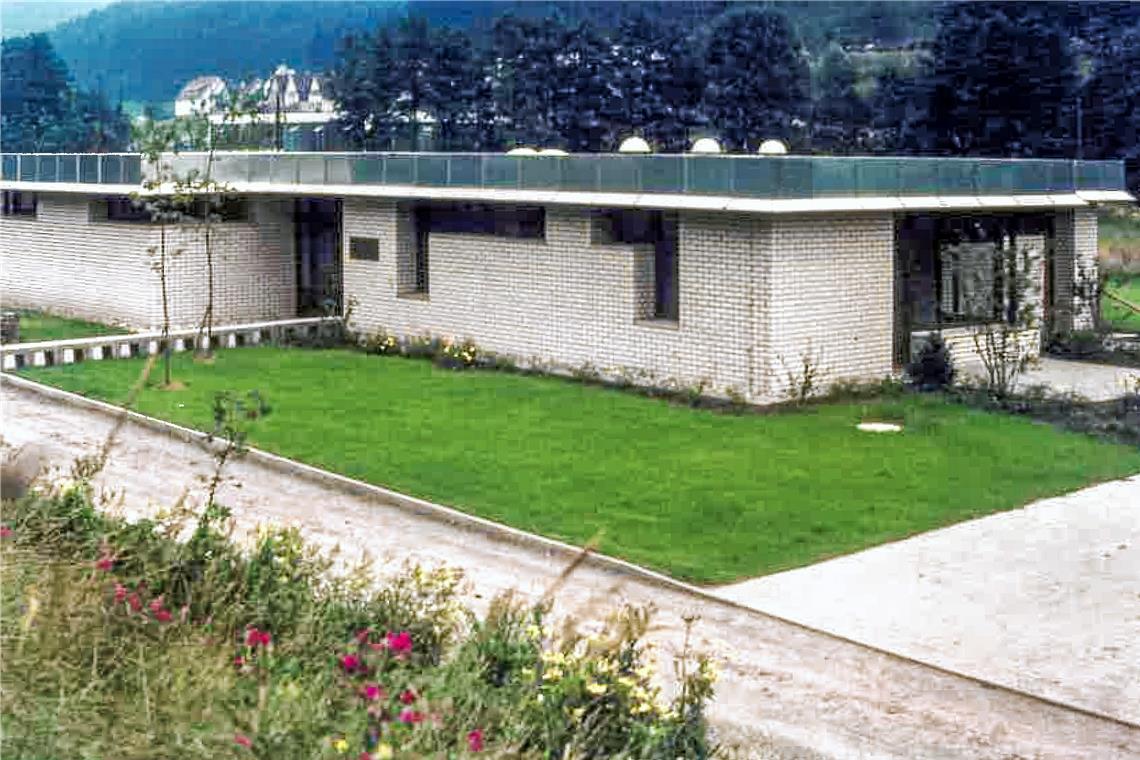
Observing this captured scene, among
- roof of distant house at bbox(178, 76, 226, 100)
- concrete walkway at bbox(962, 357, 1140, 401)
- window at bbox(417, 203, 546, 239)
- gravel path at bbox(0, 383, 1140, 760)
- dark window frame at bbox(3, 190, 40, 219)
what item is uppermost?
roof of distant house at bbox(178, 76, 226, 100)

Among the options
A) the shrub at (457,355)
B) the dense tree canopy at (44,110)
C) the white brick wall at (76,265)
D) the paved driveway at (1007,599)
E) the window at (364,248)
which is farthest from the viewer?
the dense tree canopy at (44,110)

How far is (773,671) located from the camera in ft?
43.2

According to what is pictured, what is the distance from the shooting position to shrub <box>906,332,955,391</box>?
84.1ft

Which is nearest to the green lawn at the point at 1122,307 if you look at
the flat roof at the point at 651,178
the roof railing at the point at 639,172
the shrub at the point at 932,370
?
the flat roof at the point at 651,178

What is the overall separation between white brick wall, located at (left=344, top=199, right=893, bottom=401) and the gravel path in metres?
7.38

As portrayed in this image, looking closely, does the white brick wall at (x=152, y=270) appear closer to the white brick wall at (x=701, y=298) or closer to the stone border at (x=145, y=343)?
the stone border at (x=145, y=343)

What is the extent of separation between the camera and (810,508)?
1836 cm

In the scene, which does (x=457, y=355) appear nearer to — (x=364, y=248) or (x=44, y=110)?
(x=364, y=248)

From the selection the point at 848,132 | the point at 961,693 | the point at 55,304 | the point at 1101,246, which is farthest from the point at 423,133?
the point at 961,693

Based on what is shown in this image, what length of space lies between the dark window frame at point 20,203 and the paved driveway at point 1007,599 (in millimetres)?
25716

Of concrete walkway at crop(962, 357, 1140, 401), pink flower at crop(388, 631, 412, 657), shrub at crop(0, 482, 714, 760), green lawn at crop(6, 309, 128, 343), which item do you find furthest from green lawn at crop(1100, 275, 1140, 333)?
pink flower at crop(388, 631, 412, 657)

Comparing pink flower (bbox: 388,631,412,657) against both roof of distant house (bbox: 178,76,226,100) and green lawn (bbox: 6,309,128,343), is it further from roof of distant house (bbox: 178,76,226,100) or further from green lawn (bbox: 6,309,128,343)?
roof of distant house (bbox: 178,76,226,100)

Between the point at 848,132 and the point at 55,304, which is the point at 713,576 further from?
the point at 848,132

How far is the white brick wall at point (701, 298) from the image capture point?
24266mm
